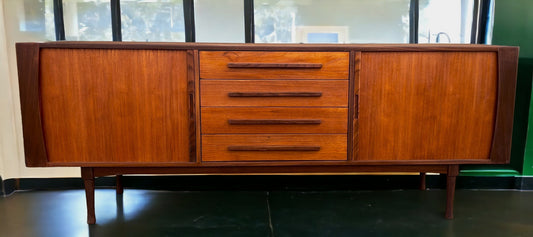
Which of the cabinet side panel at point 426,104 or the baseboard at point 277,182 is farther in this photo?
the baseboard at point 277,182

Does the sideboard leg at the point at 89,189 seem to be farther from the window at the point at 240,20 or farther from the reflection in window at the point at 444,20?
the reflection in window at the point at 444,20

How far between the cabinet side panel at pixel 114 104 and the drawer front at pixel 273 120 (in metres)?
0.14

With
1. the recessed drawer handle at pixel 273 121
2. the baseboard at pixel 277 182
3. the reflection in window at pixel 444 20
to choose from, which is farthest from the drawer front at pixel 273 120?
the reflection in window at pixel 444 20

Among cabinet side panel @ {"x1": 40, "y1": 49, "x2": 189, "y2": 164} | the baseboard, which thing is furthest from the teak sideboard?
the baseboard

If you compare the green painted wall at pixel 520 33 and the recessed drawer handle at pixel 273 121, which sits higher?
the green painted wall at pixel 520 33

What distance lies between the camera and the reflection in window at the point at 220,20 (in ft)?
6.35

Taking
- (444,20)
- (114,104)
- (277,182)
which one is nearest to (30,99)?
(114,104)

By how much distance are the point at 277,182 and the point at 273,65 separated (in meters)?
1.00

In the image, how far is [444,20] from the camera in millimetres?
2006

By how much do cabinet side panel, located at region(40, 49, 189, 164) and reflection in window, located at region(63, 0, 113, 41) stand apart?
66cm

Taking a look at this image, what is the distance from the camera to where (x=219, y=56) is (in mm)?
1394

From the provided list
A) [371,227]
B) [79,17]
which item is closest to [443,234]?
[371,227]

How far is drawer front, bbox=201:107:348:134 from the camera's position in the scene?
143 centimetres

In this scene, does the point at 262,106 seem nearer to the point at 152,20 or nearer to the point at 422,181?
the point at 152,20
